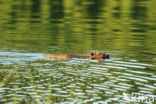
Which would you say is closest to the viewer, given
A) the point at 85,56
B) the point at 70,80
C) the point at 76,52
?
the point at 70,80

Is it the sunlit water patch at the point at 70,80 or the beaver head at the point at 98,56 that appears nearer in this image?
the sunlit water patch at the point at 70,80

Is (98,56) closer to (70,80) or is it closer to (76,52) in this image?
(76,52)

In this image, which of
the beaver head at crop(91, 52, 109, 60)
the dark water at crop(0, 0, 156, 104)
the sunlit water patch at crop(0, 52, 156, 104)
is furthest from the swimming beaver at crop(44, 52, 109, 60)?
the sunlit water patch at crop(0, 52, 156, 104)

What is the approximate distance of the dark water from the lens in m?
13.3

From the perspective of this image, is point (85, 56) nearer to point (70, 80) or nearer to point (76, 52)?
point (76, 52)

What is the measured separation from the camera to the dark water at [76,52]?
13305 millimetres

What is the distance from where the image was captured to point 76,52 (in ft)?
74.1

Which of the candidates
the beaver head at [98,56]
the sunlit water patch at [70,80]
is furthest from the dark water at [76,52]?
the beaver head at [98,56]

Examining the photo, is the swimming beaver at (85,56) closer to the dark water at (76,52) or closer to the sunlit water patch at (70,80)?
the dark water at (76,52)

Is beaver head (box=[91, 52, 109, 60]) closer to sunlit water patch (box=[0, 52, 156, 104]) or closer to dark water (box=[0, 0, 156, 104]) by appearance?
dark water (box=[0, 0, 156, 104])

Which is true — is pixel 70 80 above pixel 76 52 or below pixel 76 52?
below

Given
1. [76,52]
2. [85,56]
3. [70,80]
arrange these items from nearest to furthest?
[70,80]
[85,56]
[76,52]

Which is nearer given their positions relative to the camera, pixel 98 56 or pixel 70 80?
pixel 70 80

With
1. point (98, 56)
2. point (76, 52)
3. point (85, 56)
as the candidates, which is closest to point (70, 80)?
point (85, 56)
